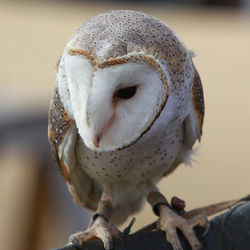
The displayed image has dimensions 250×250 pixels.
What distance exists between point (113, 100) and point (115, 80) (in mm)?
50

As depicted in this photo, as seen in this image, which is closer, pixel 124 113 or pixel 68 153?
pixel 124 113

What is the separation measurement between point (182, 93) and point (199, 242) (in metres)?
0.40

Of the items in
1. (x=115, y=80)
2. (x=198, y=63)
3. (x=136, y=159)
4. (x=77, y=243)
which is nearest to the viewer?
(x=115, y=80)

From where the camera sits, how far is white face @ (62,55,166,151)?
3.47ft

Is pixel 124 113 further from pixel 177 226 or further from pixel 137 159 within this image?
pixel 177 226

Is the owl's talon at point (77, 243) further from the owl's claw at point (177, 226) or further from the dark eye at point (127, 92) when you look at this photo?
the dark eye at point (127, 92)

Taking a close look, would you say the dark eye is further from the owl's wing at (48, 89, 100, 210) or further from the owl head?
the owl's wing at (48, 89, 100, 210)

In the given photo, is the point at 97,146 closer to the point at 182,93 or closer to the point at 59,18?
the point at 182,93

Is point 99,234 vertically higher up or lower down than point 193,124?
lower down

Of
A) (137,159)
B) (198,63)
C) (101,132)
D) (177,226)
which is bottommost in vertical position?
(198,63)

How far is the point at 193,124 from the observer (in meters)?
1.50

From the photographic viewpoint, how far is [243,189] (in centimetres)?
468

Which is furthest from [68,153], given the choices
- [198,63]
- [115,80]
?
[198,63]

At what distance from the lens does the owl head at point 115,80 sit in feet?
3.48
